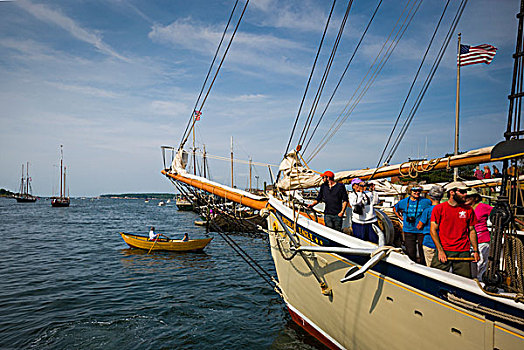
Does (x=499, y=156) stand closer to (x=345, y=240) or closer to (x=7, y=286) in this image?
(x=345, y=240)

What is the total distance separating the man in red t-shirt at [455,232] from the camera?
401 cm

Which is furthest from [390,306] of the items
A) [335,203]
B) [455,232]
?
[335,203]

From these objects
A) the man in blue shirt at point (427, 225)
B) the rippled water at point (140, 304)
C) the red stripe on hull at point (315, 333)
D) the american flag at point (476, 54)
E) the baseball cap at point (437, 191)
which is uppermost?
the american flag at point (476, 54)

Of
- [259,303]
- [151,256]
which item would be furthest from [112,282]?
[259,303]

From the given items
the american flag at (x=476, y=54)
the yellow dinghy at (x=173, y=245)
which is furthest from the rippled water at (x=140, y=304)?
the american flag at (x=476, y=54)

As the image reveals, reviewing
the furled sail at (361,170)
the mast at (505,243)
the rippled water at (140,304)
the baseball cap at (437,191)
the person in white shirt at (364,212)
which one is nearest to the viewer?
the mast at (505,243)

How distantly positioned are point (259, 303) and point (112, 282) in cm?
655

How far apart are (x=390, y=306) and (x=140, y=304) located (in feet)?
28.5

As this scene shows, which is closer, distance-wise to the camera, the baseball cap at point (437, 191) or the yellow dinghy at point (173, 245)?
A: the baseball cap at point (437, 191)

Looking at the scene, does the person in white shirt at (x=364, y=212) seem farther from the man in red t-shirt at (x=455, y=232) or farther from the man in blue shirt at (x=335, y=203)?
the man in red t-shirt at (x=455, y=232)

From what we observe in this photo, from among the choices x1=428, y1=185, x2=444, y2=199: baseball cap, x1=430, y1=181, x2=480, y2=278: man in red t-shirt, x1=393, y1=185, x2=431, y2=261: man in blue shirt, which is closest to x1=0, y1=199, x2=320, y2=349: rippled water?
x1=393, y1=185, x2=431, y2=261: man in blue shirt

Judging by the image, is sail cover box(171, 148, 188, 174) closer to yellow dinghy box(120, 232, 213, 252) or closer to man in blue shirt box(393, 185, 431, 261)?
man in blue shirt box(393, 185, 431, 261)

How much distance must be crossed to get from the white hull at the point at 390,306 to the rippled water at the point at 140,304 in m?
1.70

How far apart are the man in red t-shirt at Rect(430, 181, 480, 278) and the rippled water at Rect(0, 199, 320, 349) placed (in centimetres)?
417
